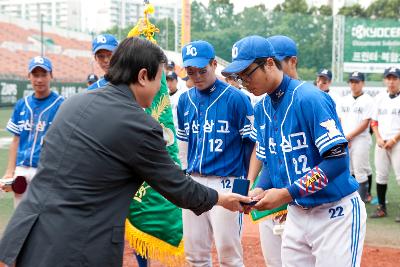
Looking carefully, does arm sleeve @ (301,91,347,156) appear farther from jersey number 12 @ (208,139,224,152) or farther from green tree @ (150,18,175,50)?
green tree @ (150,18,175,50)

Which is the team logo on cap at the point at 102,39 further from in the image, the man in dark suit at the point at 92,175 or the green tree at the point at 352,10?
the green tree at the point at 352,10

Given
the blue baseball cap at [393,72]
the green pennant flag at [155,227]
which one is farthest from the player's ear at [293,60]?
the blue baseball cap at [393,72]

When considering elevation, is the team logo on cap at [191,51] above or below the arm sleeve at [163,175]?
above

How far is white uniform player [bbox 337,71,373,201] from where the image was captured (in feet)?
30.6

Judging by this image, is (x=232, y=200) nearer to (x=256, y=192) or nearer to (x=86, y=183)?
(x=256, y=192)

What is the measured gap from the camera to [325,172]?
10.7 feet

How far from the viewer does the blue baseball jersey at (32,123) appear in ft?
19.5

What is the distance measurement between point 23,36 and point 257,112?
1756 inches

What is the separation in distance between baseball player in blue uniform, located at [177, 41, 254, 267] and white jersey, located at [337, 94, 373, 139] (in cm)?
482

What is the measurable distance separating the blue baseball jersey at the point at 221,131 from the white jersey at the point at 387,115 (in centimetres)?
449

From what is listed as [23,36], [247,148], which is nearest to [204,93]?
[247,148]

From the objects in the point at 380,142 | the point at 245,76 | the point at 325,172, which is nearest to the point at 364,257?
the point at 380,142

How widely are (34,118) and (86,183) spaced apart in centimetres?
356

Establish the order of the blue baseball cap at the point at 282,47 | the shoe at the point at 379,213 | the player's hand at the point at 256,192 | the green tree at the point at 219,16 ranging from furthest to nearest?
the green tree at the point at 219,16 < the shoe at the point at 379,213 < the blue baseball cap at the point at 282,47 < the player's hand at the point at 256,192
